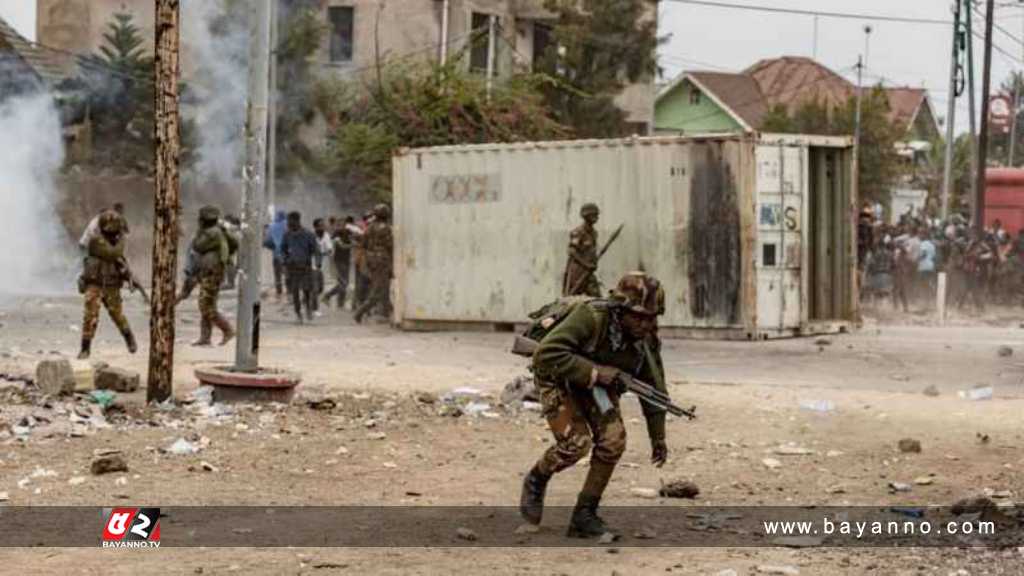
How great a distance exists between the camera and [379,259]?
68.6 ft

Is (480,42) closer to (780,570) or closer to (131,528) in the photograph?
(131,528)

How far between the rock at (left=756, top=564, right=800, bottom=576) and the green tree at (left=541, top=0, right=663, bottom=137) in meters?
29.7

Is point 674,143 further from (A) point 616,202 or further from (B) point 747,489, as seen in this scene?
(B) point 747,489

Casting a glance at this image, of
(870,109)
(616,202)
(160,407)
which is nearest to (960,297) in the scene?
(616,202)

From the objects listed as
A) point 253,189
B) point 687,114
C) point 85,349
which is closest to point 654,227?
point 85,349

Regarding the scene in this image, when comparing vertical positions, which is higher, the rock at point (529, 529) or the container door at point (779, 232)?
the container door at point (779, 232)

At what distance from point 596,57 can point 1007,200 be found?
35.0 feet

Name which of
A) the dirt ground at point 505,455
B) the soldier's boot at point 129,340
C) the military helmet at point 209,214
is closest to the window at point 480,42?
the military helmet at point 209,214

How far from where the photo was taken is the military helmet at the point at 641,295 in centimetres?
693

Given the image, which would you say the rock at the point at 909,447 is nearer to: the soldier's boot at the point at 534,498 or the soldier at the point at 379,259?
the soldier's boot at the point at 534,498

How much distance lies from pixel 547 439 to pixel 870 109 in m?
43.5

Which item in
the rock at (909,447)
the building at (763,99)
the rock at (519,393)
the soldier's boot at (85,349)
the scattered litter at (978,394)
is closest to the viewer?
the rock at (909,447)

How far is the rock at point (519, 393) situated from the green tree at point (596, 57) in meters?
24.1

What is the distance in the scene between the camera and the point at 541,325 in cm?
730
